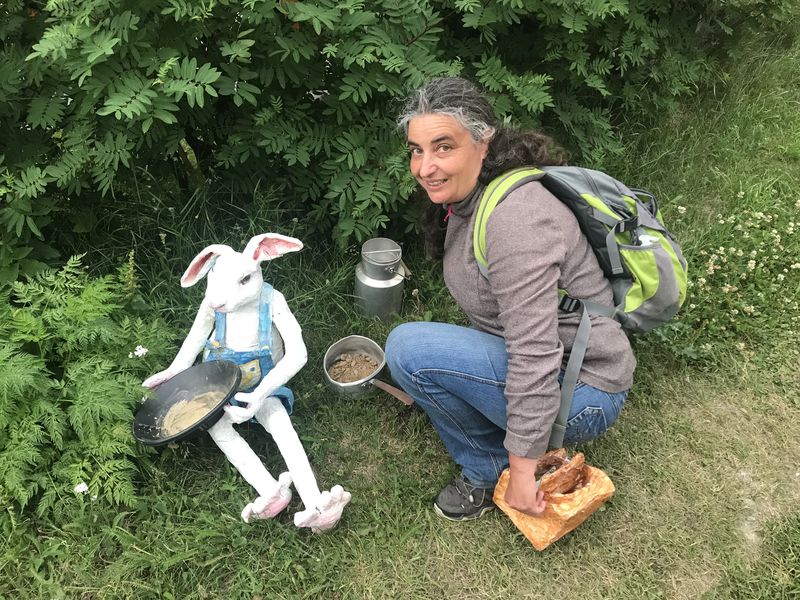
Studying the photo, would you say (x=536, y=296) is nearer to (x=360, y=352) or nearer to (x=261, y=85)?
(x=360, y=352)

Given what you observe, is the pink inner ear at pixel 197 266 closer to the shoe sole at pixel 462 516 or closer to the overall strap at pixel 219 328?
the overall strap at pixel 219 328

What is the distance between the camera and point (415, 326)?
2441 mm

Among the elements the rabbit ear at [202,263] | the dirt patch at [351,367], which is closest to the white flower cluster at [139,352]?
the rabbit ear at [202,263]

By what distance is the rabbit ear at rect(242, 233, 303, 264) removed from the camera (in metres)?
2.38

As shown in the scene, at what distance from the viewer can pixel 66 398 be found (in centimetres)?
247

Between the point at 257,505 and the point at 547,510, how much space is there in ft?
3.80

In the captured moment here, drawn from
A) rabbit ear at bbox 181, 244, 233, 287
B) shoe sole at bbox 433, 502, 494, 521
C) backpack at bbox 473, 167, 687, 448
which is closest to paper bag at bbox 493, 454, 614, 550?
shoe sole at bbox 433, 502, 494, 521

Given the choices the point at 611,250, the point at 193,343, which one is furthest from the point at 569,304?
the point at 193,343

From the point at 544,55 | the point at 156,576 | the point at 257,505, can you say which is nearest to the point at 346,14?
the point at 544,55

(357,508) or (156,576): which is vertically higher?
(357,508)

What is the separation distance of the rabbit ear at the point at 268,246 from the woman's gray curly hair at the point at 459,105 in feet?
2.29

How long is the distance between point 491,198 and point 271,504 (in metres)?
1.52

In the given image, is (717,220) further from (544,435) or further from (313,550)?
(313,550)

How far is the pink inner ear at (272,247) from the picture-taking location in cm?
240
